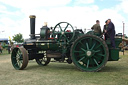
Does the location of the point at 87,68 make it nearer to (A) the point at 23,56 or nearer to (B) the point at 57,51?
(B) the point at 57,51

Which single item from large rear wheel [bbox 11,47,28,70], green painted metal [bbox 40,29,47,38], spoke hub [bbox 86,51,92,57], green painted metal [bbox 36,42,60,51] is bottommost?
large rear wheel [bbox 11,47,28,70]

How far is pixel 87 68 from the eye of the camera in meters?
6.97

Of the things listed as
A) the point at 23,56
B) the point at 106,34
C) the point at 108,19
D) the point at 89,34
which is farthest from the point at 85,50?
the point at 23,56

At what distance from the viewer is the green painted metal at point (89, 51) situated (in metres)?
6.89

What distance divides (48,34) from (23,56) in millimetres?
1546

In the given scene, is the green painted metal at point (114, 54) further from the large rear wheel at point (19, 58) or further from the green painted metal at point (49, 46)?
the large rear wheel at point (19, 58)

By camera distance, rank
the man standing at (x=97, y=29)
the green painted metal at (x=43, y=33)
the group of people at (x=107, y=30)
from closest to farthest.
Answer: the group of people at (x=107, y=30) < the man standing at (x=97, y=29) < the green painted metal at (x=43, y=33)

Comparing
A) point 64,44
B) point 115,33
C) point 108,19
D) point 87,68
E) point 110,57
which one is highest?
point 108,19

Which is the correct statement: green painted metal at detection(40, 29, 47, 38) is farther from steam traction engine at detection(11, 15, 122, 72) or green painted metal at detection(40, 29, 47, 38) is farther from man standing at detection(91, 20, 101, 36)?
man standing at detection(91, 20, 101, 36)

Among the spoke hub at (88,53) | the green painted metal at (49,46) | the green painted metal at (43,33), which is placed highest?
the green painted metal at (43,33)

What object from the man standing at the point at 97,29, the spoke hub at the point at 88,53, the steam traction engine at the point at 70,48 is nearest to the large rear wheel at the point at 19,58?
the steam traction engine at the point at 70,48

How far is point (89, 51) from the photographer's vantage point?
697 cm

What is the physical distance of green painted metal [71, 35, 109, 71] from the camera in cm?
689

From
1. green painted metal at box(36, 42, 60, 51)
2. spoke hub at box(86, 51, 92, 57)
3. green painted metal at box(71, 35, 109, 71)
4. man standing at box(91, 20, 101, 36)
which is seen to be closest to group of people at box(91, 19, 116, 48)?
man standing at box(91, 20, 101, 36)
